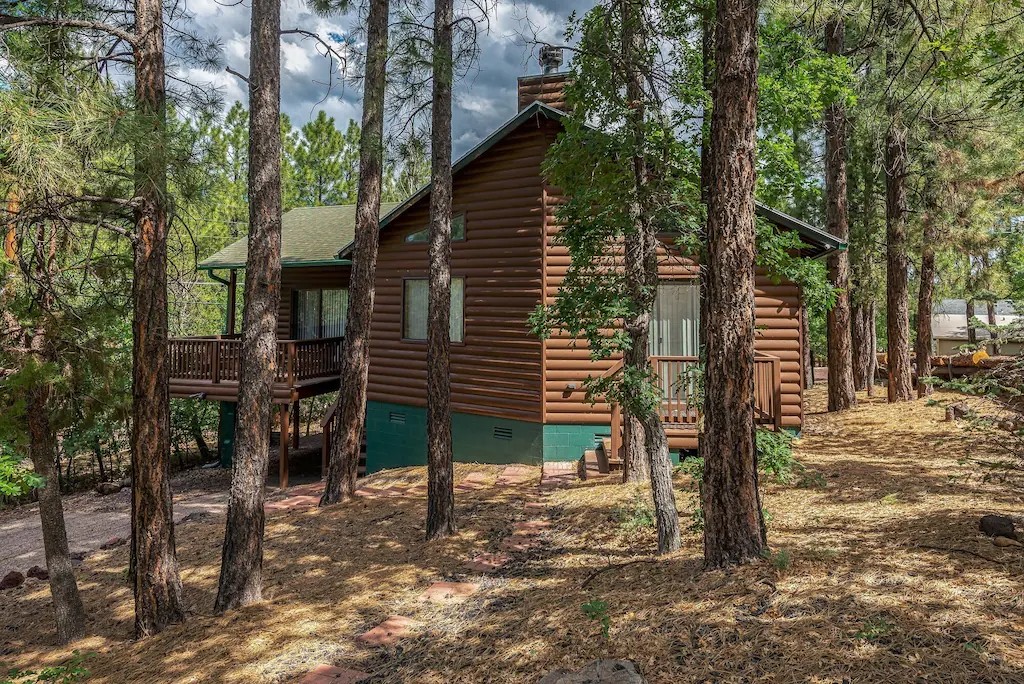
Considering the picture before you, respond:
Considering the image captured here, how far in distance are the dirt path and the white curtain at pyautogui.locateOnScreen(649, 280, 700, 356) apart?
8804 millimetres

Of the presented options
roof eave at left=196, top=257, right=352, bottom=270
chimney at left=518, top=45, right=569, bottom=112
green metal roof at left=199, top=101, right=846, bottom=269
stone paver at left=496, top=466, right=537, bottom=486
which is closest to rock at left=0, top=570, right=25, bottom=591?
stone paver at left=496, top=466, right=537, bottom=486

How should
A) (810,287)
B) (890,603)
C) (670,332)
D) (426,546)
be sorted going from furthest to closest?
(670,332)
(426,546)
(810,287)
(890,603)

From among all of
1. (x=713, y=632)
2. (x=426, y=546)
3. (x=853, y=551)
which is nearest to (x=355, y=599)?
(x=426, y=546)

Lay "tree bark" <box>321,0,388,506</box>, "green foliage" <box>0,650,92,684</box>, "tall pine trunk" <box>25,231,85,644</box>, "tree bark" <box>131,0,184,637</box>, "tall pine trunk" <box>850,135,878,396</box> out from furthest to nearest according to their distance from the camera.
A: "tall pine trunk" <box>850,135,878,396</box> < "tree bark" <box>321,0,388,506</box> < "tall pine trunk" <box>25,231,85,644</box> < "tree bark" <box>131,0,184,637</box> < "green foliage" <box>0,650,92,684</box>

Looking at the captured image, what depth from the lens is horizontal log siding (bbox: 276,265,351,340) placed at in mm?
16609

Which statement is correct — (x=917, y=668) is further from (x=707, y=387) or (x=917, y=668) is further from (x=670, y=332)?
(x=670, y=332)

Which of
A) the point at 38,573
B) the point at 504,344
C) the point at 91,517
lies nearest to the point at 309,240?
the point at 504,344

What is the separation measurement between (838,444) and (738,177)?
7.31m

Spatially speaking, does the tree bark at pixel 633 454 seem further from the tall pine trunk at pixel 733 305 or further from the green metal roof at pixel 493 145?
the tall pine trunk at pixel 733 305

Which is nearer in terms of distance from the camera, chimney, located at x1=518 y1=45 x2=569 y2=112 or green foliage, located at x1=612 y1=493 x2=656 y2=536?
green foliage, located at x1=612 y1=493 x2=656 y2=536

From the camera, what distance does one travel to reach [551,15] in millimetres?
7301

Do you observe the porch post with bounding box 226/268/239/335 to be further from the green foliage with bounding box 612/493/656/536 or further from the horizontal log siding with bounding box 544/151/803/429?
the green foliage with bounding box 612/493/656/536

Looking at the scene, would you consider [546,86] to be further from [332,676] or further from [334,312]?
[332,676]

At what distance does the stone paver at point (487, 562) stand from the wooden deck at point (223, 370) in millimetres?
7946
